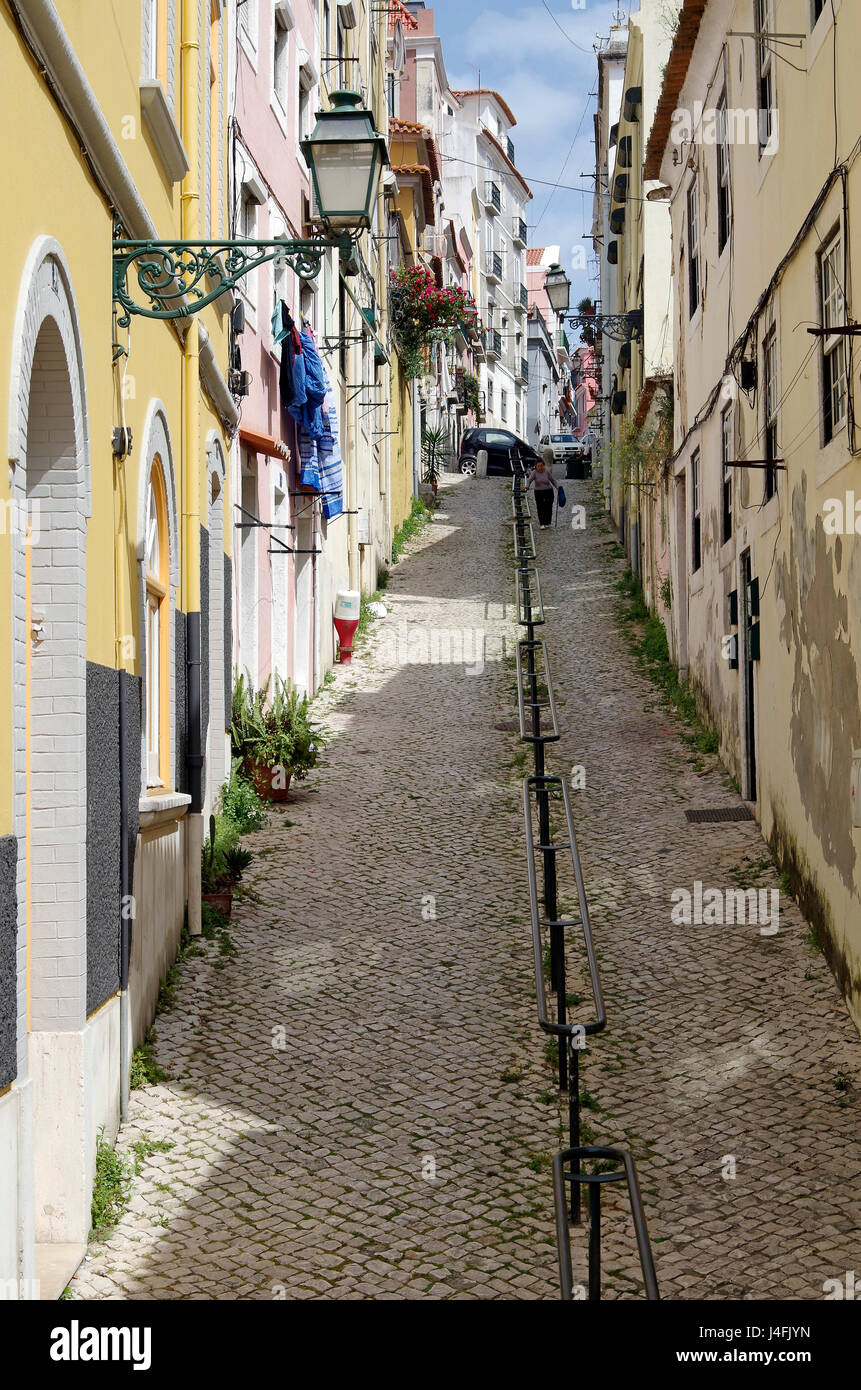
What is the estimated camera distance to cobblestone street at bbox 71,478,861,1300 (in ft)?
20.9

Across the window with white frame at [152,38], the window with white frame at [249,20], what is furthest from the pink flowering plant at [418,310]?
the window with white frame at [152,38]

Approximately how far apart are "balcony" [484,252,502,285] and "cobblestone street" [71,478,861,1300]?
179 ft

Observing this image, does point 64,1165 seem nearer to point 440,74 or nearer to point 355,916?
point 355,916

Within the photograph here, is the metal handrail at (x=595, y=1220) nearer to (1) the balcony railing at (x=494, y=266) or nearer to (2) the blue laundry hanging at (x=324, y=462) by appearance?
(2) the blue laundry hanging at (x=324, y=462)

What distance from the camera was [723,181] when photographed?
14.4 meters

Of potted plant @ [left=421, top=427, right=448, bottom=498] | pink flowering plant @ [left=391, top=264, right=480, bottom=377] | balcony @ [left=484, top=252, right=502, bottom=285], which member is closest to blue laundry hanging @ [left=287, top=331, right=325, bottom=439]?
pink flowering plant @ [left=391, top=264, right=480, bottom=377]

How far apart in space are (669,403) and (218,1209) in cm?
1498

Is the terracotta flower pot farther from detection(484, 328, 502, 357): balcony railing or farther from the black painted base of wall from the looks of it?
detection(484, 328, 502, 357): balcony railing

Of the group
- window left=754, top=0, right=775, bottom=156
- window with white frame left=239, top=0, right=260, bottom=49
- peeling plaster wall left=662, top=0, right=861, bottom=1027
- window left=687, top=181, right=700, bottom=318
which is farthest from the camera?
window left=687, top=181, right=700, bottom=318

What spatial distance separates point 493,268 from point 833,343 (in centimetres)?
6056

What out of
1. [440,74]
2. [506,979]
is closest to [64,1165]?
[506,979]

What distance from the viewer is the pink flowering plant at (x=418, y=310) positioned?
104 ft

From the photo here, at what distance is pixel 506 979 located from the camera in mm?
9648

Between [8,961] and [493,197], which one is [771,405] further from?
[493,197]
